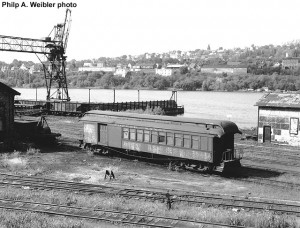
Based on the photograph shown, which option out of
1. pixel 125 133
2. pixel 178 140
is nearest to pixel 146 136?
pixel 125 133

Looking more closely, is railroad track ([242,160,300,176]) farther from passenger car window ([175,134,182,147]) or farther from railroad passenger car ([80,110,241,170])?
passenger car window ([175,134,182,147])

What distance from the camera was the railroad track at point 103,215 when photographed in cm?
1438

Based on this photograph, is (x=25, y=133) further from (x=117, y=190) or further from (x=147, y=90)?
(x=147, y=90)

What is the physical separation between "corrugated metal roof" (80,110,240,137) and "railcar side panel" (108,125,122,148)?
1.47 feet

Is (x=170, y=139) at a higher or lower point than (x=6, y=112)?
lower

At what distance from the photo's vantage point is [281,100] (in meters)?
35.5

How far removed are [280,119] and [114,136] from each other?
15.4 m


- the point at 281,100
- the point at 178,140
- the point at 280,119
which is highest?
the point at 281,100

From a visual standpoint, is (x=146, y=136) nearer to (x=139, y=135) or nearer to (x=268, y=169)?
(x=139, y=135)

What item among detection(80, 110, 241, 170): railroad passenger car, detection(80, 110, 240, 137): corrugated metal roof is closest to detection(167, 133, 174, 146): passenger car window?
detection(80, 110, 241, 170): railroad passenger car

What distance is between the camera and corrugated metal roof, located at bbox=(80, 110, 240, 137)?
2350 cm

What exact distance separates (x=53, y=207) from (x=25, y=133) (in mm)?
18060

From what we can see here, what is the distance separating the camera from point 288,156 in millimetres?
29953

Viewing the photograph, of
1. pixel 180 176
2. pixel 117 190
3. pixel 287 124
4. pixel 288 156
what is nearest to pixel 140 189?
pixel 117 190
